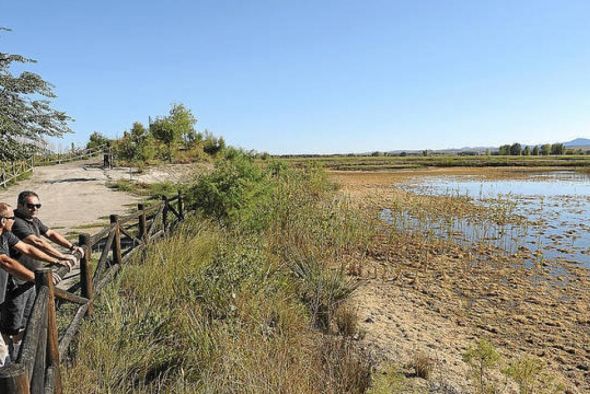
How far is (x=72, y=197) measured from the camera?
18875 millimetres

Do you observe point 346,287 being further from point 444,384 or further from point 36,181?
point 36,181

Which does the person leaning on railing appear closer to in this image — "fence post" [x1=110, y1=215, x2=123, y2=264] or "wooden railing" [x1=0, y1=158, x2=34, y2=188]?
"fence post" [x1=110, y1=215, x2=123, y2=264]

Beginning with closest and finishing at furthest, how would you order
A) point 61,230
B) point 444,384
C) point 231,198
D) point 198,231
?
point 444,384 < point 198,231 < point 231,198 < point 61,230

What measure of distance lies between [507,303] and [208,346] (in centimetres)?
647

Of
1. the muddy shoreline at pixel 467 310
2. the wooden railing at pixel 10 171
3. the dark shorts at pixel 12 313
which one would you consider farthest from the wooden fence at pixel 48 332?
the wooden railing at pixel 10 171

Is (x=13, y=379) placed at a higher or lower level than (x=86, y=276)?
higher

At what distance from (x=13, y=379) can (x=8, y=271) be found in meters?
2.36

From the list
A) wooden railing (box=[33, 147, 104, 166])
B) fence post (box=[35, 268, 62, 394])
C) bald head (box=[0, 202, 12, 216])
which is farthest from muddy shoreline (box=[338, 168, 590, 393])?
wooden railing (box=[33, 147, 104, 166])

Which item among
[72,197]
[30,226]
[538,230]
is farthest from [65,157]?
[30,226]

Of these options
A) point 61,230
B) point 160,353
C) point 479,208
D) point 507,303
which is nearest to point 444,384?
point 160,353

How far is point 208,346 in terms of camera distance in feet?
13.6

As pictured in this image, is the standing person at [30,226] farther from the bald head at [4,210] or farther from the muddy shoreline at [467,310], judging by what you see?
the muddy shoreline at [467,310]

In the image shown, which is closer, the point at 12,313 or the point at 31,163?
the point at 12,313

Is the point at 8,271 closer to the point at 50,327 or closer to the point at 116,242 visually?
the point at 50,327
